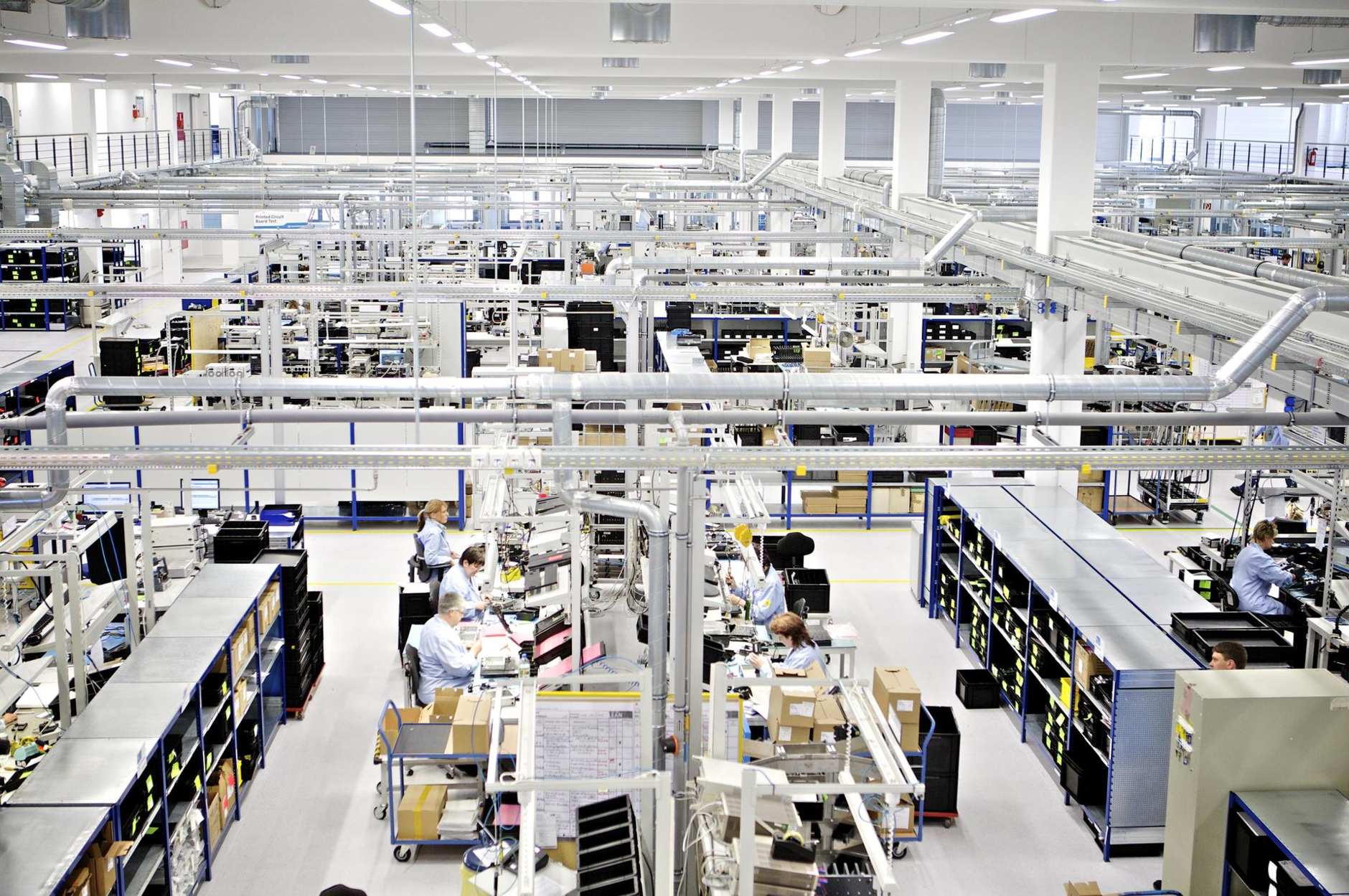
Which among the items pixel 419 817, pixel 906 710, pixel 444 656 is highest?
pixel 444 656

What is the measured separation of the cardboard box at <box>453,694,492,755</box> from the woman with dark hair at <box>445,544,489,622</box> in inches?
70.0

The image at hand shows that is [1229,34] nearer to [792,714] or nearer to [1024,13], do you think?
[1024,13]

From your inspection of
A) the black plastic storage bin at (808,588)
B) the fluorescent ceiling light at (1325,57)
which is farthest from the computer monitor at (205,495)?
the fluorescent ceiling light at (1325,57)

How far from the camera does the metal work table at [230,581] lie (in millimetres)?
8315

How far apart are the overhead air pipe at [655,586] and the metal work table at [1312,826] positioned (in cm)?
306

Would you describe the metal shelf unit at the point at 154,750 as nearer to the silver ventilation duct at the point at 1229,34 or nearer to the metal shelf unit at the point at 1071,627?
the metal shelf unit at the point at 1071,627

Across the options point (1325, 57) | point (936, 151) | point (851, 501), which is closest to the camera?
point (1325, 57)

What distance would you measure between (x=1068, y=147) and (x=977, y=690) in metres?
4.97

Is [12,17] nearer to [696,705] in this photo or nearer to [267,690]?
[267,690]

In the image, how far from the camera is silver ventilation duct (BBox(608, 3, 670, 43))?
8930 mm

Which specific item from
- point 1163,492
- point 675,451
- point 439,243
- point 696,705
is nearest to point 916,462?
point 675,451

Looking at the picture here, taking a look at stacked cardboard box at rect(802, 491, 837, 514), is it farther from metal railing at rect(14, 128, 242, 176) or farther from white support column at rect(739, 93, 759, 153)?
metal railing at rect(14, 128, 242, 176)

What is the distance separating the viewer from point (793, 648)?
855 centimetres

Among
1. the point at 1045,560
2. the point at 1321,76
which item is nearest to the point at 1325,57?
the point at 1045,560
